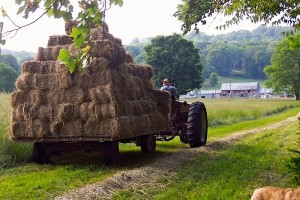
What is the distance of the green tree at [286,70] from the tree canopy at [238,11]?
58.0 meters

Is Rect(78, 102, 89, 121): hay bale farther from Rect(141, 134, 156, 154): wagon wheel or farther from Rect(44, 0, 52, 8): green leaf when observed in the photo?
Rect(44, 0, 52, 8): green leaf

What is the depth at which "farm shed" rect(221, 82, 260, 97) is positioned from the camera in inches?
4422

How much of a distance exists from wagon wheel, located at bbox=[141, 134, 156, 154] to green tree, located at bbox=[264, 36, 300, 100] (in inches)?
2382

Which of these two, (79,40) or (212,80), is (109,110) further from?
(212,80)

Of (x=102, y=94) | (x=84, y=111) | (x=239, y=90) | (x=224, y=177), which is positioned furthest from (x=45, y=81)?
(x=239, y=90)

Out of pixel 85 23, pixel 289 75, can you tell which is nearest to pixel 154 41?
pixel 289 75

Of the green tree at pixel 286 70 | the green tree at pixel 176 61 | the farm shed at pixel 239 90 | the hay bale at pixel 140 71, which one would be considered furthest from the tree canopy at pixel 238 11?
the farm shed at pixel 239 90

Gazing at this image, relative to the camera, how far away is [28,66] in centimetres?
962

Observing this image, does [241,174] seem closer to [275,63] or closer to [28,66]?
[28,66]

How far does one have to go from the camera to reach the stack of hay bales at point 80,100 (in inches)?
349

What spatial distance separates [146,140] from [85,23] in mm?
8231

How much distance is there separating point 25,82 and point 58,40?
1.36m

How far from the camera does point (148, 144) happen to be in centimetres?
1128

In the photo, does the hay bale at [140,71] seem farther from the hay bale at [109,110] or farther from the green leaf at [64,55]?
the green leaf at [64,55]
